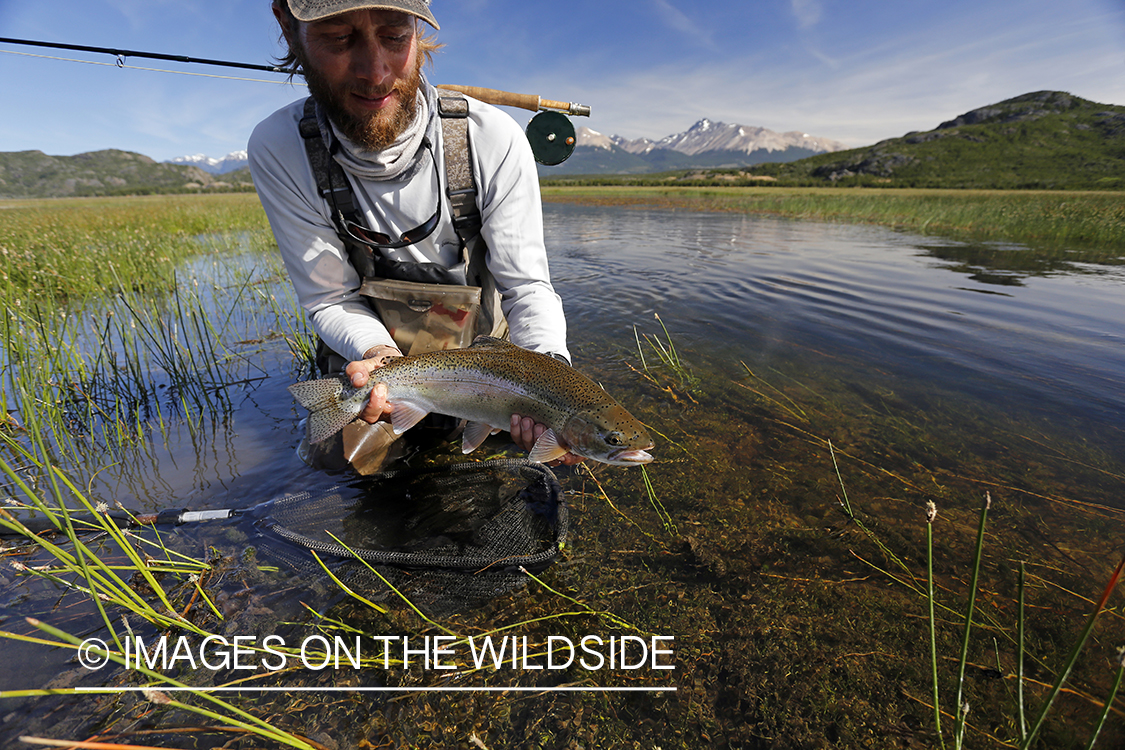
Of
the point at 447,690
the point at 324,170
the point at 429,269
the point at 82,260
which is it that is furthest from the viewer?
the point at 82,260

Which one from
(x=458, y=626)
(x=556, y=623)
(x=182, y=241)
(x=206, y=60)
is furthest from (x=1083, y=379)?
(x=182, y=241)

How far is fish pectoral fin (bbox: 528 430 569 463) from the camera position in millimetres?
2875

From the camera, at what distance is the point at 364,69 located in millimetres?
3195

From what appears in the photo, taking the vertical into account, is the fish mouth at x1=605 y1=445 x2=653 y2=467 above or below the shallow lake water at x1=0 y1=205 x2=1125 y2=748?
above

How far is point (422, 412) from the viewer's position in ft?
11.2

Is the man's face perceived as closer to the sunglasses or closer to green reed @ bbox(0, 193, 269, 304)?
the sunglasses

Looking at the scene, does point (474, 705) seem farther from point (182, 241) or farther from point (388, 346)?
point (182, 241)

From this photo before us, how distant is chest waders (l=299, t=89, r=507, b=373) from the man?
19mm

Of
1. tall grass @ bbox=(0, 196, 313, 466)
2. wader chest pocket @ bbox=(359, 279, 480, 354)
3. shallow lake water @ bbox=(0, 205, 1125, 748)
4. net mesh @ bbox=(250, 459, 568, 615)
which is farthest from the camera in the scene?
tall grass @ bbox=(0, 196, 313, 466)

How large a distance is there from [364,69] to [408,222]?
107 centimetres

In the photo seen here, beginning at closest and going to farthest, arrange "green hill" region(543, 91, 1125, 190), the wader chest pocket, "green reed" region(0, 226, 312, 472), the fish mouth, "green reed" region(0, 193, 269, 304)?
the fish mouth, the wader chest pocket, "green reed" region(0, 226, 312, 472), "green reed" region(0, 193, 269, 304), "green hill" region(543, 91, 1125, 190)

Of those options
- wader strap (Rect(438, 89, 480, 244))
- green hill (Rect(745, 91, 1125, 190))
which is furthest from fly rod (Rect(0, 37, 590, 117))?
green hill (Rect(745, 91, 1125, 190))

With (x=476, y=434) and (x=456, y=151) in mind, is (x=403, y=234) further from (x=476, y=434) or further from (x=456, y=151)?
(x=476, y=434)

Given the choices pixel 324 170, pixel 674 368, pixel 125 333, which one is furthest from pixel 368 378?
pixel 125 333
